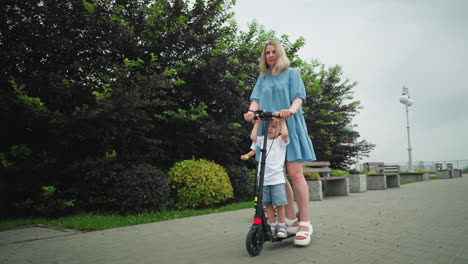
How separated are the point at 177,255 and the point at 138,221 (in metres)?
2.74

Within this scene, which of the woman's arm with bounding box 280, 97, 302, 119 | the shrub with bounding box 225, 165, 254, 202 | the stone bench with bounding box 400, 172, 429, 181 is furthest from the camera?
the stone bench with bounding box 400, 172, 429, 181

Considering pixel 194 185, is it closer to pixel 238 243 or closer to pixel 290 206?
pixel 238 243

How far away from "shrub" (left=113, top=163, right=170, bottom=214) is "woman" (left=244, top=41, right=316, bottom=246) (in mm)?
3838

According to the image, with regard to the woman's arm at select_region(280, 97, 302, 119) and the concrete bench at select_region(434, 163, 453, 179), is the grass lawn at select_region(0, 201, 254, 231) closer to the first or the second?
the woman's arm at select_region(280, 97, 302, 119)

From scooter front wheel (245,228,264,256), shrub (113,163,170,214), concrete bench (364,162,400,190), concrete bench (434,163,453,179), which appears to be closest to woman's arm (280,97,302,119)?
scooter front wheel (245,228,264,256)

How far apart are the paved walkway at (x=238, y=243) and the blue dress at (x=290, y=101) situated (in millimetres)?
980

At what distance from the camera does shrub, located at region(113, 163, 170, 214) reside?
672 centimetres

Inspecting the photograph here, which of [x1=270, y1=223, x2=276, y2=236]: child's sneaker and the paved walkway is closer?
the paved walkway

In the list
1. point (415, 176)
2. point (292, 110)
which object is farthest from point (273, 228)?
point (415, 176)

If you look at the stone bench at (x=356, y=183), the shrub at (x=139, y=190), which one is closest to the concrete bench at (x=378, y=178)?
the stone bench at (x=356, y=183)

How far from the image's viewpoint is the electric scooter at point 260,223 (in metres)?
3.12

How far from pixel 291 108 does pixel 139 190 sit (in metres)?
4.32

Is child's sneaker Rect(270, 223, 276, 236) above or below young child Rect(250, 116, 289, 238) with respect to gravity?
below

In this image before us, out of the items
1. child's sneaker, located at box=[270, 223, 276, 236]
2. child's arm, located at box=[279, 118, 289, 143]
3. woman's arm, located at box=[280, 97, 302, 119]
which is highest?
woman's arm, located at box=[280, 97, 302, 119]
